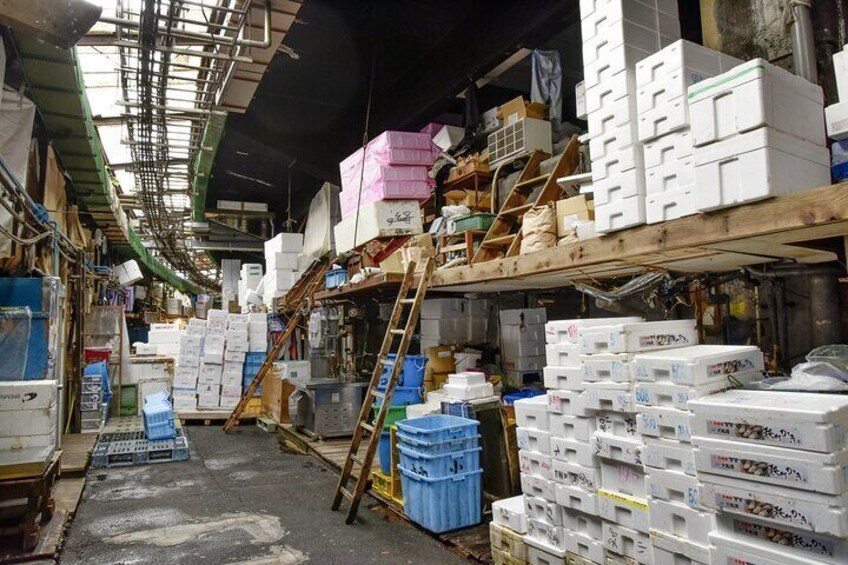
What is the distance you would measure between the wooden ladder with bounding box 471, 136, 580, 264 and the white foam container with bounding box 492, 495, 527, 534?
2.70 metres

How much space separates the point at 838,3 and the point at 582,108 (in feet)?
8.71

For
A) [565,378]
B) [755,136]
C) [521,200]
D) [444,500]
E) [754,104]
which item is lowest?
[444,500]

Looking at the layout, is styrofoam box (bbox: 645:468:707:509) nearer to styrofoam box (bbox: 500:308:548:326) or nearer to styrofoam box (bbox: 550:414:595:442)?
styrofoam box (bbox: 550:414:595:442)

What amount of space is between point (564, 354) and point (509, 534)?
1588 millimetres

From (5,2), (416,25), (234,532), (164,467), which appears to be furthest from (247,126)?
(5,2)

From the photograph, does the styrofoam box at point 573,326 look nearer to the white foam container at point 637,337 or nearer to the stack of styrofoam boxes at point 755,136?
the white foam container at point 637,337

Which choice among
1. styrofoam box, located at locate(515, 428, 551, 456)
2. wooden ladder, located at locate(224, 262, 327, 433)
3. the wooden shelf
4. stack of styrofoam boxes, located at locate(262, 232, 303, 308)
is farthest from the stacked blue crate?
stack of styrofoam boxes, located at locate(262, 232, 303, 308)

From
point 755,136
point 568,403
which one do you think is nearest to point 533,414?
point 568,403

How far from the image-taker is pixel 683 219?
3965 millimetres

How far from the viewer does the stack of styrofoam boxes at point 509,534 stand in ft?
14.8

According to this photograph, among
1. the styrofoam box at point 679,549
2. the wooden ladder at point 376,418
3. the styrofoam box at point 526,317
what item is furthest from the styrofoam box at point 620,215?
the styrofoam box at point 526,317

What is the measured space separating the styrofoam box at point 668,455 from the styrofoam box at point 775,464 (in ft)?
0.73

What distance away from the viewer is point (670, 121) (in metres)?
3.96

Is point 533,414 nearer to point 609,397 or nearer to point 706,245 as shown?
point 609,397
